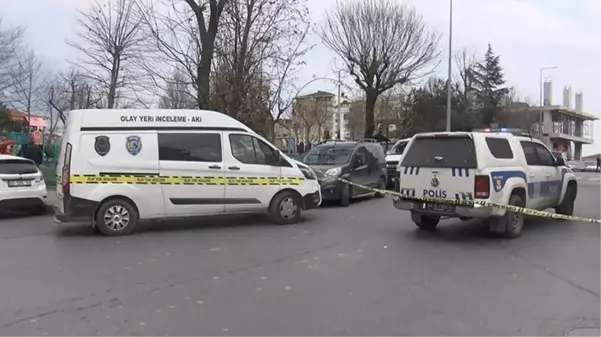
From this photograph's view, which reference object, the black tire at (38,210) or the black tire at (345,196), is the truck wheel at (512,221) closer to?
the black tire at (345,196)

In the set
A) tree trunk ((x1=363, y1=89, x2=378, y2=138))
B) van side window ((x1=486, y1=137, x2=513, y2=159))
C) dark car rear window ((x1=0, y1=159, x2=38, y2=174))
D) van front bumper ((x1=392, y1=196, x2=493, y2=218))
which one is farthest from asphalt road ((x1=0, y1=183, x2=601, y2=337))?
tree trunk ((x1=363, y1=89, x2=378, y2=138))

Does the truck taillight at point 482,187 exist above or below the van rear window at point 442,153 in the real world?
below

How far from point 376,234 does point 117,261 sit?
14.7 feet

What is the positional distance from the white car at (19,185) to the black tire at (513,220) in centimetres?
976

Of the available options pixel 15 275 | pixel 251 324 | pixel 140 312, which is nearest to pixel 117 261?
pixel 15 275

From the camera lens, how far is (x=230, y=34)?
19.2 m

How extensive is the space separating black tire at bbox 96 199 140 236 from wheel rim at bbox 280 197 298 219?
9.15ft

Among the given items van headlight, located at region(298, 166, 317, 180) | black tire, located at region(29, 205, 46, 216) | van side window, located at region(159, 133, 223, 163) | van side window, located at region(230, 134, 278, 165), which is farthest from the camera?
black tire, located at region(29, 205, 46, 216)

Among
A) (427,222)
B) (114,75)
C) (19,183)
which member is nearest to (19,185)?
(19,183)

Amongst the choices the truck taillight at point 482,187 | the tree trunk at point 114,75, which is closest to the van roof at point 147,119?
the truck taillight at point 482,187

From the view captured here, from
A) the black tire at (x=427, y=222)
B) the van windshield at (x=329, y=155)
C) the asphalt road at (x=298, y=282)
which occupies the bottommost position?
the asphalt road at (x=298, y=282)

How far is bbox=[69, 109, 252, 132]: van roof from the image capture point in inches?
387

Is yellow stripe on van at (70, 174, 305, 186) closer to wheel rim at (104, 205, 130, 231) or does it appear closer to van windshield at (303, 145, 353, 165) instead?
wheel rim at (104, 205, 130, 231)

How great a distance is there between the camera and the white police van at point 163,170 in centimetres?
963
